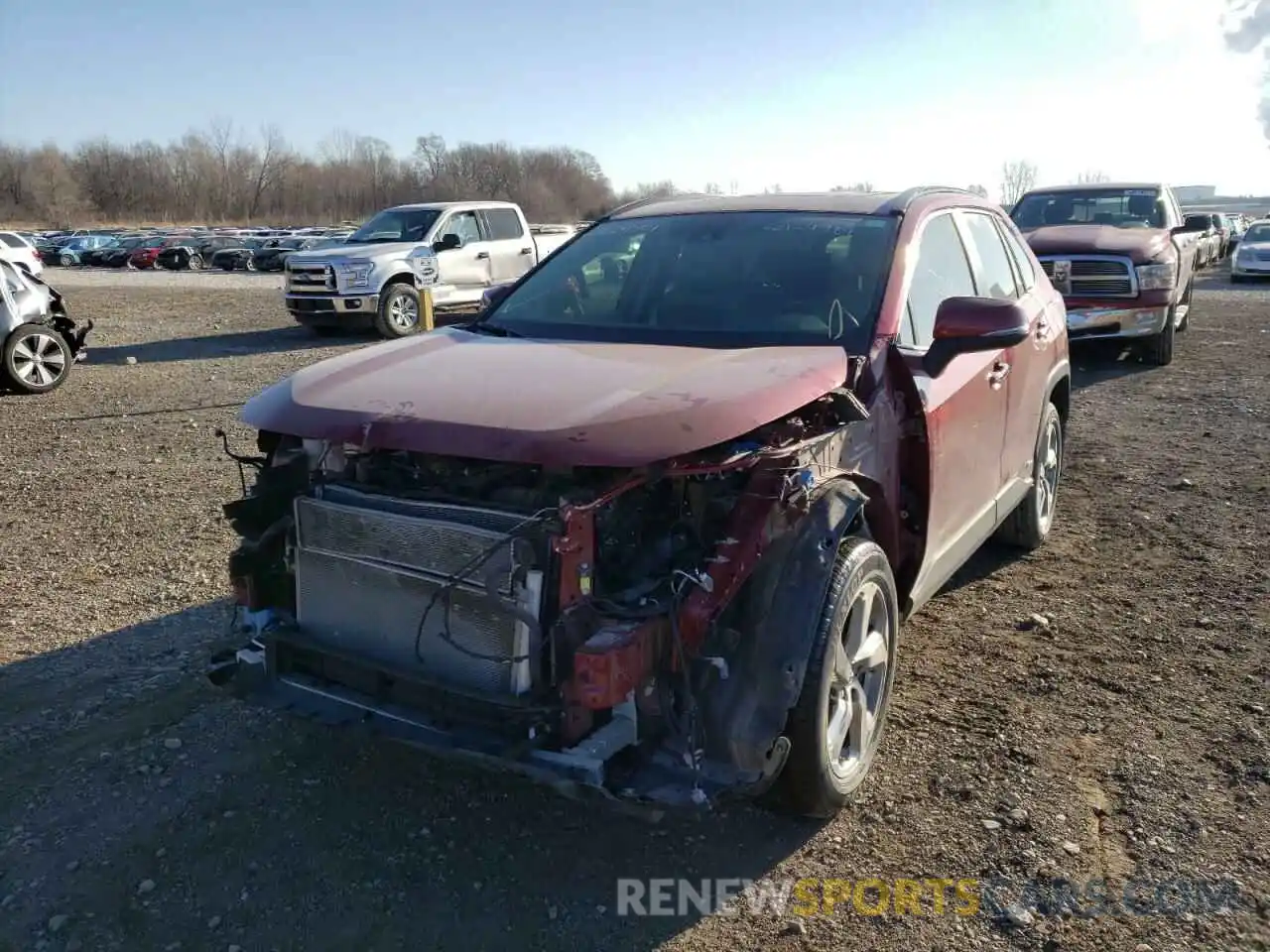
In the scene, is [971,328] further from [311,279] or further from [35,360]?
[311,279]

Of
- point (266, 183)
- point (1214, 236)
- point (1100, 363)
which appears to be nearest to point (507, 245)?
point (1100, 363)

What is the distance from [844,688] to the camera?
3178 millimetres

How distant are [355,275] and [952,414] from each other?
12471 millimetres

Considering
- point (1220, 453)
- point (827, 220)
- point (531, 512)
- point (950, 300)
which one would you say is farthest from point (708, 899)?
point (1220, 453)

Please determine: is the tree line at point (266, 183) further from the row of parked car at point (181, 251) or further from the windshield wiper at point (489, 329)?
the windshield wiper at point (489, 329)

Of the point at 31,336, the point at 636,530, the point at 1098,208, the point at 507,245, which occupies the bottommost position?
the point at 636,530

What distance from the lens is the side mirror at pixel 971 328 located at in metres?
3.43

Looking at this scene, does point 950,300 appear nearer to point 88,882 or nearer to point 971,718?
point 971,718

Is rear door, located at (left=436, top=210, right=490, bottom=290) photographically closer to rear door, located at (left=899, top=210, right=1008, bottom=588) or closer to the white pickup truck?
the white pickup truck

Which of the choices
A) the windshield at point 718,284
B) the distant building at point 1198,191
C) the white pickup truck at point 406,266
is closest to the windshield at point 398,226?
the white pickup truck at point 406,266

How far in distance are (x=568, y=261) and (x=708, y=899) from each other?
9.14 feet

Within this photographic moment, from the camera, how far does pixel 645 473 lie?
2.69m

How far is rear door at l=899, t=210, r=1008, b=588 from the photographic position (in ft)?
12.1

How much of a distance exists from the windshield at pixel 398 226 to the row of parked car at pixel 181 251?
74.0 ft
